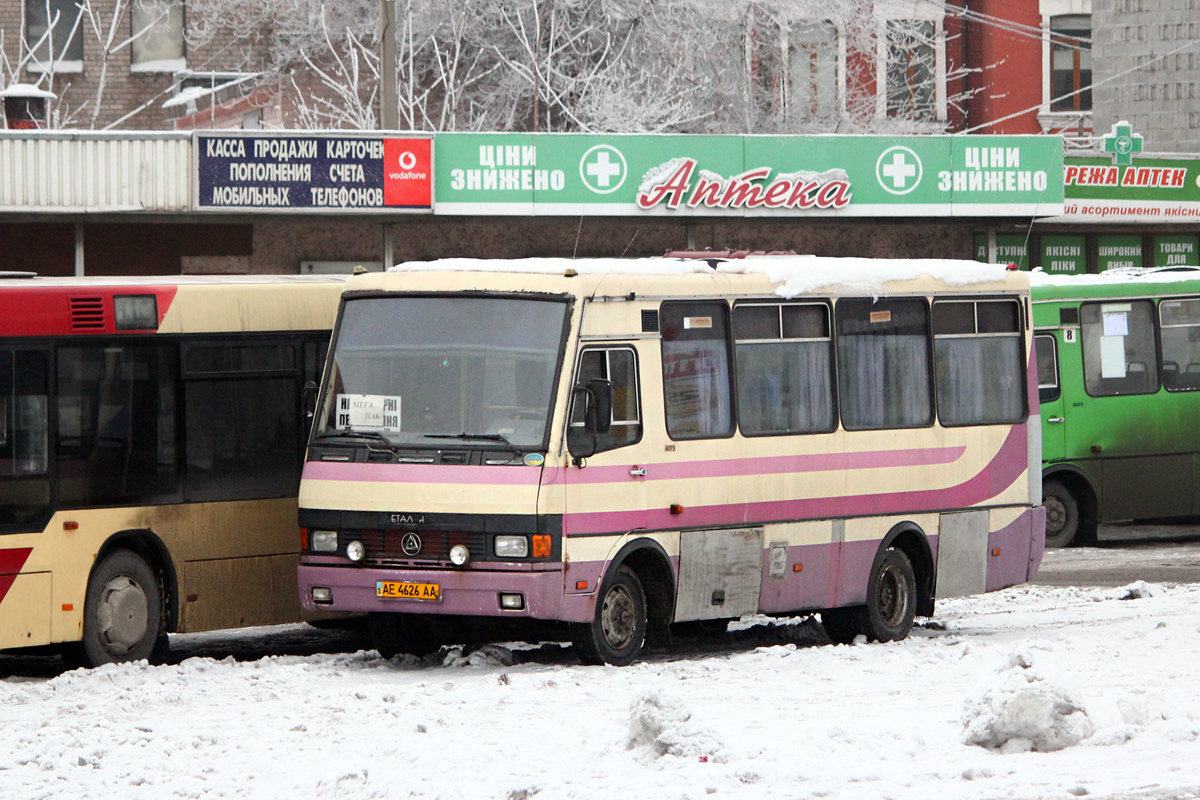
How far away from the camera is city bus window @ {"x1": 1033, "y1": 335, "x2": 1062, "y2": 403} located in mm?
21922

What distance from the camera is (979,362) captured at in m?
15.1

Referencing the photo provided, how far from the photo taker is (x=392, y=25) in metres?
25.0

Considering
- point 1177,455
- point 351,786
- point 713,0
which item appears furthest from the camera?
point 713,0

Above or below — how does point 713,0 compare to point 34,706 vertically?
above

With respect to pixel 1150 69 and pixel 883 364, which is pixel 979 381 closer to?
pixel 883 364

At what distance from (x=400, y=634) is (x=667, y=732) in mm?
4467

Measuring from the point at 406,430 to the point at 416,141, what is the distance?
571 inches

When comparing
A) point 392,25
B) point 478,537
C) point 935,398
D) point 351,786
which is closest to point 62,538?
point 478,537

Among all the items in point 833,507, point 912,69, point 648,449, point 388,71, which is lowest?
point 833,507

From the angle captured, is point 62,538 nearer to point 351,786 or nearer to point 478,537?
point 478,537

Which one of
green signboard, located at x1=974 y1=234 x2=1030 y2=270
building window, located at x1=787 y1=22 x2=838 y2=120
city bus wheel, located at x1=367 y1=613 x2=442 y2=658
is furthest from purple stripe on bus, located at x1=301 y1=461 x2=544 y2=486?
building window, located at x1=787 y1=22 x2=838 y2=120

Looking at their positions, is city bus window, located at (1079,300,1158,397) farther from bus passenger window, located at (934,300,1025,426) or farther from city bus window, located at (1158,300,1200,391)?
bus passenger window, located at (934,300,1025,426)

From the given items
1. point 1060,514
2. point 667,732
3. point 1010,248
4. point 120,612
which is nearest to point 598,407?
point 120,612

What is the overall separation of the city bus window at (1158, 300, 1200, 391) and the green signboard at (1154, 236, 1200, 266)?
419 inches
